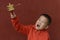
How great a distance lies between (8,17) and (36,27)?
263 mm

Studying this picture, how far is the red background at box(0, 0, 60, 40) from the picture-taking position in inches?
64.2

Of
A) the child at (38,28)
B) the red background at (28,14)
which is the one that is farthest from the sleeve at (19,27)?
the red background at (28,14)

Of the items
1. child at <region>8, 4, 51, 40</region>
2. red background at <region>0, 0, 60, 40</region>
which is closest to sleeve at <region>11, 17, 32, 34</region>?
child at <region>8, 4, 51, 40</region>

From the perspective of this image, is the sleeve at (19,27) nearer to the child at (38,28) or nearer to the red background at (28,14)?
the child at (38,28)

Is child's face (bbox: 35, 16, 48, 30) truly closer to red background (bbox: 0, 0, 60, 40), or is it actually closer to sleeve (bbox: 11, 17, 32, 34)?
sleeve (bbox: 11, 17, 32, 34)

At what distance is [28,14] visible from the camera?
170 centimetres

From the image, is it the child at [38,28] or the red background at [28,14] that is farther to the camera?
the red background at [28,14]

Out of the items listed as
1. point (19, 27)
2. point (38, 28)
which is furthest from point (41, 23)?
point (19, 27)

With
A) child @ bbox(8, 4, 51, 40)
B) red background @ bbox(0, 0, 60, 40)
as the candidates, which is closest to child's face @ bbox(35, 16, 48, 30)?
child @ bbox(8, 4, 51, 40)

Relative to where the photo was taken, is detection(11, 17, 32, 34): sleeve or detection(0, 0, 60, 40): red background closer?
detection(11, 17, 32, 34): sleeve

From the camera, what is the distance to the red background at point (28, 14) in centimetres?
163

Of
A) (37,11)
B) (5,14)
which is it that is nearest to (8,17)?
(5,14)

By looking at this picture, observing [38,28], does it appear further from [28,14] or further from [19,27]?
[28,14]

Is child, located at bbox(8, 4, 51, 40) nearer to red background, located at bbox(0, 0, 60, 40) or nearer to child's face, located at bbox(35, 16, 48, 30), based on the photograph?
child's face, located at bbox(35, 16, 48, 30)
